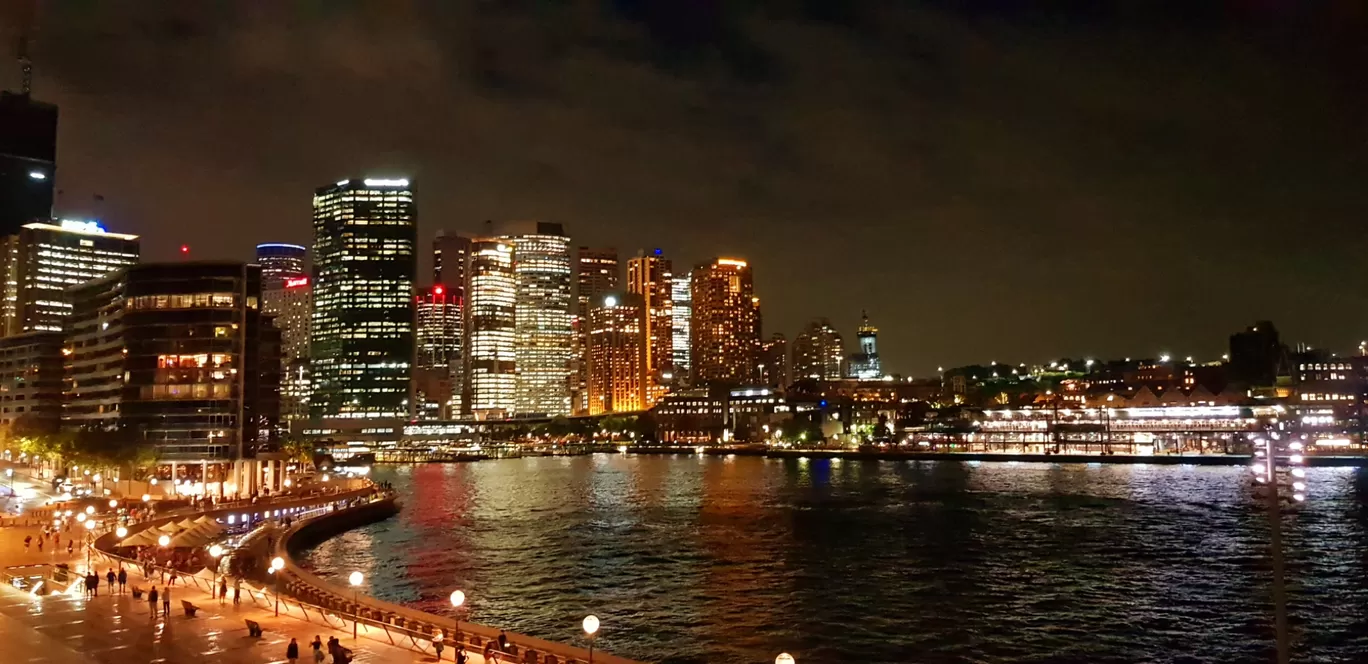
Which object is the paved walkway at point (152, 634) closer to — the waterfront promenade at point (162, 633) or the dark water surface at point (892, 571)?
the waterfront promenade at point (162, 633)

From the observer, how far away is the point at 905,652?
1400 inches

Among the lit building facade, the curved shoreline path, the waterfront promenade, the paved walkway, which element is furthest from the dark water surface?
the lit building facade

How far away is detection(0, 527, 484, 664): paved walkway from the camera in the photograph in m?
24.9

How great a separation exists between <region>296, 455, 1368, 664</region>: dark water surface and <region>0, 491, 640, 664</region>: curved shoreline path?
11256mm

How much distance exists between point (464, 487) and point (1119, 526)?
8328 cm

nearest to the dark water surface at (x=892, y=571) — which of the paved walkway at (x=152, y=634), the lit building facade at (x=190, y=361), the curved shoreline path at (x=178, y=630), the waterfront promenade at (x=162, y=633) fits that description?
the curved shoreline path at (x=178, y=630)

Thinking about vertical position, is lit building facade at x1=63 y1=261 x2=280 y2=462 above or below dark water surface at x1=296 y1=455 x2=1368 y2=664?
above

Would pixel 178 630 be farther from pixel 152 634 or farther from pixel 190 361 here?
pixel 190 361

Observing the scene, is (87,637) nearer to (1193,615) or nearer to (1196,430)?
(1193,615)

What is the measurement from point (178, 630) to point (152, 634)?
75 cm

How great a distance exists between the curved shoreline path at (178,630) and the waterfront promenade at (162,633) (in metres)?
0.02

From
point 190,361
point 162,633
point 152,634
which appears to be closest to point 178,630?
point 162,633

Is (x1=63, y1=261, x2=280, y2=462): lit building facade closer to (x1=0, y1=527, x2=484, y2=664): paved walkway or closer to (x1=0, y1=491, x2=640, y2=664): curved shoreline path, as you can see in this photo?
(x1=0, y1=491, x2=640, y2=664): curved shoreline path

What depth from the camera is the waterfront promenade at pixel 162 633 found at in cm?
2500
